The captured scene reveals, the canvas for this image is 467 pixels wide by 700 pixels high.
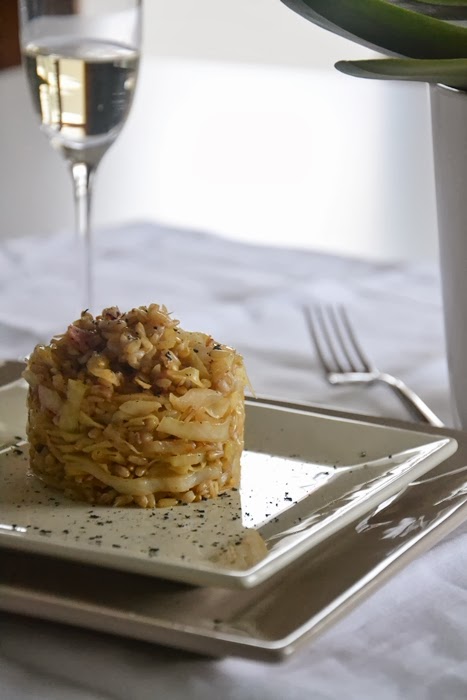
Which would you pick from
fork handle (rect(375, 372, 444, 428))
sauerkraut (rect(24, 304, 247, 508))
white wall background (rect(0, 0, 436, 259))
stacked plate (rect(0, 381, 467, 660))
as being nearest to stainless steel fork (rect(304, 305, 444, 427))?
fork handle (rect(375, 372, 444, 428))

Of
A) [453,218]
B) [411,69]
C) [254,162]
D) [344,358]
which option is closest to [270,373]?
[344,358]

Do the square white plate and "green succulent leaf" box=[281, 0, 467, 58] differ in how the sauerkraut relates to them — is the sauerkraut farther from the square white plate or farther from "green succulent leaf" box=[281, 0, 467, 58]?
"green succulent leaf" box=[281, 0, 467, 58]

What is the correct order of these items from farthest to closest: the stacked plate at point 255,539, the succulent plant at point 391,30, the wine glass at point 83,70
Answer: the wine glass at point 83,70 → the succulent plant at point 391,30 → the stacked plate at point 255,539

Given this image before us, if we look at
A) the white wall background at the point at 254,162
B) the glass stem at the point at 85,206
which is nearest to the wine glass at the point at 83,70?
the glass stem at the point at 85,206

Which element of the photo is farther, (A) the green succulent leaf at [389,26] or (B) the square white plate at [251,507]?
(A) the green succulent leaf at [389,26]

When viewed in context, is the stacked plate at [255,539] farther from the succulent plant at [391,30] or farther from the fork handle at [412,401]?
the succulent plant at [391,30]

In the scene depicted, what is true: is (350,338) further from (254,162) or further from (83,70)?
(254,162)
